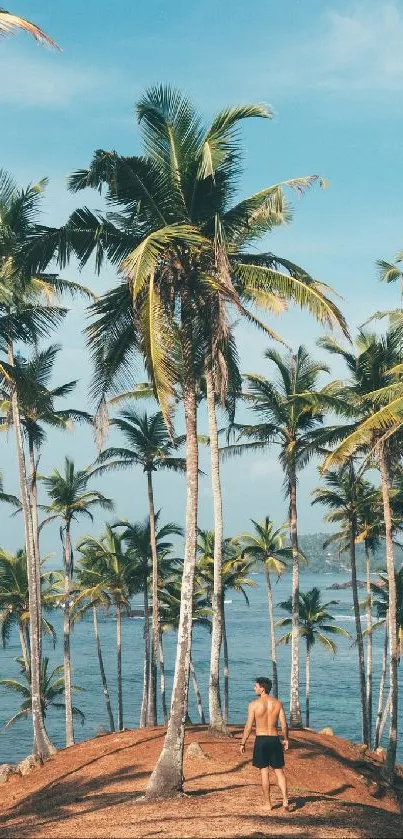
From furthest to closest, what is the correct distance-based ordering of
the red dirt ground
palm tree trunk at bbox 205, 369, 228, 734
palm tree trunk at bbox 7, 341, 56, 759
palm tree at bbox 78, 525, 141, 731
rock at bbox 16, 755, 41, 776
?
palm tree at bbox 78, 525, 141, 731, palm tree trunk at bbox 7, 341, 56, 759, palm tree trunk at bbox 205, 369, 228, 734, rock at bbox 16, 755, 41, 776, the red dirt ground

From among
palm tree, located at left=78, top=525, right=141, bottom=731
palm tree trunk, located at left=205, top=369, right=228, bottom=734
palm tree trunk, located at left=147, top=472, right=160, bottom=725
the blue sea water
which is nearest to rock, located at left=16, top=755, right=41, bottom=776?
palm tree trunk, located at left=205, top=369, right=228, bottom=734

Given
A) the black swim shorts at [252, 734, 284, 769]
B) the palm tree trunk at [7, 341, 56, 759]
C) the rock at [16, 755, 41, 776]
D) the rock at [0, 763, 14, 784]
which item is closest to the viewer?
the black swim shorts at [252, 734, 284, 769]

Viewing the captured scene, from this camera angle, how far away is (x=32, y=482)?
27859 millimetres

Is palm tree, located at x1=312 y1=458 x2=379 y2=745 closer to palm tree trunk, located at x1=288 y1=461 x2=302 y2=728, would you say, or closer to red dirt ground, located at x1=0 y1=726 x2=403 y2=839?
palm tree trunk, located at x1=288 y1=461 x2=302 y2=728

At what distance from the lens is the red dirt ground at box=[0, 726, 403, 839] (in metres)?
12.4

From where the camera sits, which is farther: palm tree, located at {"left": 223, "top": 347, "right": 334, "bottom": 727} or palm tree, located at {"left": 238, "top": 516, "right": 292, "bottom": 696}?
palm tree, located at {"left": 238, "top": 516, "right": 292, "bottom": 696}

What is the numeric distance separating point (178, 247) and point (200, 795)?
30.6 ft

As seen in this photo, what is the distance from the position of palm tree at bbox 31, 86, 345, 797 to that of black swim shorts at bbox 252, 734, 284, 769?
271 centimetres

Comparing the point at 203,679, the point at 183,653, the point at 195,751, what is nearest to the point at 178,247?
the point at 183,653

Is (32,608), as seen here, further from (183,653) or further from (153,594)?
(153,594)

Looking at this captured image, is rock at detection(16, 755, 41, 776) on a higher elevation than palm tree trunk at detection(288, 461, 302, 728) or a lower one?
lower

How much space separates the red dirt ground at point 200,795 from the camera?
40.8 ft

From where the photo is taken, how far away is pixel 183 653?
15094mm

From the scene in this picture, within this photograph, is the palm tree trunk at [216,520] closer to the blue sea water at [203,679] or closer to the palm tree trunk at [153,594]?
the palm tree trunk at [153,594]
